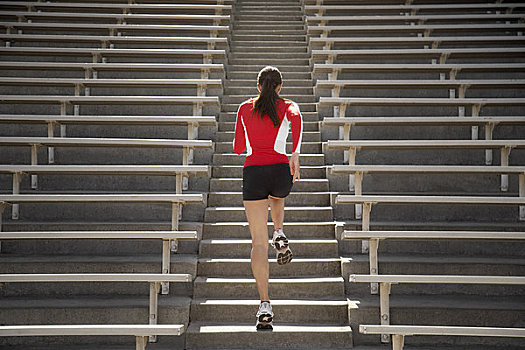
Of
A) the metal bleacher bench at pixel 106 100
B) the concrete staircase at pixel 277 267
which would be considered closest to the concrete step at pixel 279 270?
the concrete staircase at pixel 277 267

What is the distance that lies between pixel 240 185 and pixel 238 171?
0.60 feet

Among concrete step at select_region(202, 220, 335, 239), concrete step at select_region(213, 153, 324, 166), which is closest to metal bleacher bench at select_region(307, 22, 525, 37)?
concrete step at select_region(213, 153, 324, 166)

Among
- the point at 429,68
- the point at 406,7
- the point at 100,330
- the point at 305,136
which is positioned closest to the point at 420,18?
the point at 406,7

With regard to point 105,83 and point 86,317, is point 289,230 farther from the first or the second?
point 105,83

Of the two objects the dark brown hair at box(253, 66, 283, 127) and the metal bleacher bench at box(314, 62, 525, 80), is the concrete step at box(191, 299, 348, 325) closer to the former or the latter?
the dark brown hair at box(253, 66, 283, 127)

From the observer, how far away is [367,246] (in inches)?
138

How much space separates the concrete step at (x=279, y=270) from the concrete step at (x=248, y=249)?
0.38ft

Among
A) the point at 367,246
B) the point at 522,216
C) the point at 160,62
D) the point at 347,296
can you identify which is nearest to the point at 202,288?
the point at 347,296

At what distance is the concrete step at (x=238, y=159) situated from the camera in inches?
167

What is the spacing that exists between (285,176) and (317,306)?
809mm

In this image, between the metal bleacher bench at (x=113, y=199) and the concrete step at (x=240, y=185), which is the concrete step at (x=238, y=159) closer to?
the concrete step at (x=240, y=185)

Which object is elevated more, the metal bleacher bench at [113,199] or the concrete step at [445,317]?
the metal bleacher bench at [113,199]

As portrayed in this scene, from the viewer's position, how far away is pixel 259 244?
8.91 ft

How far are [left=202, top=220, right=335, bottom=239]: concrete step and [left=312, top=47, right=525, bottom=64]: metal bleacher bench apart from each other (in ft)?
7.27
